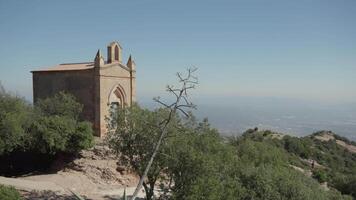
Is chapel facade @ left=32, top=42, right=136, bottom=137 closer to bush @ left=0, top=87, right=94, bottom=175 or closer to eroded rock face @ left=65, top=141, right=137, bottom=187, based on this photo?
bush @ left=0, top=87, right=94, bottom=175

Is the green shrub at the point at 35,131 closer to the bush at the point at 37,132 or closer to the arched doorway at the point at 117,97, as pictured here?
the bush at the point at 37,132

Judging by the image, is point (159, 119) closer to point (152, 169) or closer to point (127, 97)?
Result: point (152, 169)

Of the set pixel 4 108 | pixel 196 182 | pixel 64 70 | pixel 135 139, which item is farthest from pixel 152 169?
pixel 64 70

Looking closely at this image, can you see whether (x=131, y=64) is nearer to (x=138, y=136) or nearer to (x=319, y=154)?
(x=138, y=136)

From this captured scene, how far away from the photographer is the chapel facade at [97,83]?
32406 mm

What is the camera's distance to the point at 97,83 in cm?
3219

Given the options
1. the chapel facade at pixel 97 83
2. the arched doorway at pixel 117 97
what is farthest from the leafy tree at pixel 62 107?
the arched doorway at pixel 117 97

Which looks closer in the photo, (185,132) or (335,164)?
(185,132)

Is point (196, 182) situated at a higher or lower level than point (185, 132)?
lower

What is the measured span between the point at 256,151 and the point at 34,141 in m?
18.7

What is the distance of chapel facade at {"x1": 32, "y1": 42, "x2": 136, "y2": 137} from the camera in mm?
32406

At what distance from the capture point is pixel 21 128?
27656mm

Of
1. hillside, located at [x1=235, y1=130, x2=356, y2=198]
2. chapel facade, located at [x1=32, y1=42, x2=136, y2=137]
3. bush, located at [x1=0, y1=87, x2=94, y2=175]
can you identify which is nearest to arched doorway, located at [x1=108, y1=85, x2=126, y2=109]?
chapel facade, located at [x1=32, y1=42, x2=136, y2=137]

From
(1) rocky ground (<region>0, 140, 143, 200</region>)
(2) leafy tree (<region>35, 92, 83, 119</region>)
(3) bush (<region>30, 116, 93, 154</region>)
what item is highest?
(2) leafy tree (<region>35, 92, 83, 119</region>)
